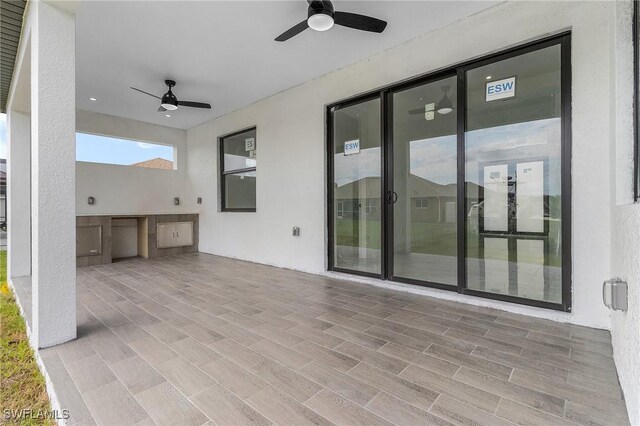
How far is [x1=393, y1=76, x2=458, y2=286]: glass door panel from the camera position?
3.32m

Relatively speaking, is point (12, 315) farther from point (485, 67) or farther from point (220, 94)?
point (485, 67)

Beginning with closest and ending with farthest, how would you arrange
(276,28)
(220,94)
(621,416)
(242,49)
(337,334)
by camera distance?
(621,416) → (337,334) → (276,28) → (242,49) → (220,94)

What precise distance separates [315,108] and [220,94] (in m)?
1.86

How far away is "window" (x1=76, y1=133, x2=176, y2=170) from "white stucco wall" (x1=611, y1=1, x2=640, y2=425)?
7.56 meters

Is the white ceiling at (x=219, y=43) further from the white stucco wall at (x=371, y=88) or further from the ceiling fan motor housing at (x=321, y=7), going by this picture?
the ceiling fan motor housing at (x=321, y=7)

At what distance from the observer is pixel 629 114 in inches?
73.0

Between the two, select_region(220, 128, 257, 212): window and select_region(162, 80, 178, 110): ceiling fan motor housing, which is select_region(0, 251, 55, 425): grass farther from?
select_region(220, 128, 257, 212): window

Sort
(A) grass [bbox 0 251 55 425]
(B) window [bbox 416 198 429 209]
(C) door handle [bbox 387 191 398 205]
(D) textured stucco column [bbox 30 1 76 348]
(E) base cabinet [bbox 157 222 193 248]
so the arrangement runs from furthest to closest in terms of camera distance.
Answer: (E) base cabinet [bbox 157 222 193 248] → (C) door handle [bbox 387 191 398 205] → (B) window [bbox 416 198 429 209] → (D) textured stucco column [bbox 30 1 76 348] → (A) grass [bbox 0 251 55 425]

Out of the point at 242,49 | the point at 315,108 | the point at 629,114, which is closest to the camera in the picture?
the point at 629,114

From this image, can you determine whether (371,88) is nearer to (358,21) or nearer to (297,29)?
(358,21)

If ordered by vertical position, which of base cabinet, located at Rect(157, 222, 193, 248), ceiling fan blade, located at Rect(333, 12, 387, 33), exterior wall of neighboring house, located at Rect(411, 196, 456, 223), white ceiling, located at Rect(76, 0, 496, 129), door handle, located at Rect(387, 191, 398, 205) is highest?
white ceiling, located at Rect(76, 0, 496, 129)

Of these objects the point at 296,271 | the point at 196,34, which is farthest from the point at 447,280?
the point at 196,34

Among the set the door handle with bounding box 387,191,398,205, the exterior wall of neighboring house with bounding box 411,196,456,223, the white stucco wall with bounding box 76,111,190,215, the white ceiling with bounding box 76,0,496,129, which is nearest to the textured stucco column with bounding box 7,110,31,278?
the white ceiling with bounding box 76,0,496,129

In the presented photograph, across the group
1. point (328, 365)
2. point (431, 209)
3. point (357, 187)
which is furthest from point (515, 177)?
point (328, 365)
